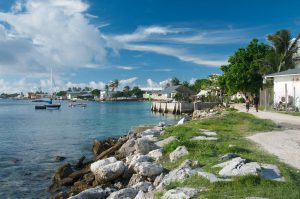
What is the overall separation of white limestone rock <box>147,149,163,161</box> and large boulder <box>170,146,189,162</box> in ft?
2.49

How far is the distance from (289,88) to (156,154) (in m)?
26.0

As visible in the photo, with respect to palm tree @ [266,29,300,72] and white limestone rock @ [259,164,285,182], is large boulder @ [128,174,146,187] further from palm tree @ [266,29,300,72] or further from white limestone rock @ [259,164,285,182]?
palm tree @ [266,29,300,72]

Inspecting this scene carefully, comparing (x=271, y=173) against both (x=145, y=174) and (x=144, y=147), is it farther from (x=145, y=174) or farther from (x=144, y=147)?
(x=144, y=147)


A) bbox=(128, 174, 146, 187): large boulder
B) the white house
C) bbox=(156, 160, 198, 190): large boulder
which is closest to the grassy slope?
bbox=(156, 160, 198, 190): large boulder

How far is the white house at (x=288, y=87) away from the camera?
35781 mm

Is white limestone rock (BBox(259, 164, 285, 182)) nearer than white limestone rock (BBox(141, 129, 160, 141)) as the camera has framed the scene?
Yes

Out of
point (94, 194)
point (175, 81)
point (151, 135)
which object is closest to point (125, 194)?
point (94, 194)

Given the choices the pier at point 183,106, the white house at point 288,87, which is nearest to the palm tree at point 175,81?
the pier at point 183,106

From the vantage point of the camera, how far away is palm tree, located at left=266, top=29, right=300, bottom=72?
5228 cm

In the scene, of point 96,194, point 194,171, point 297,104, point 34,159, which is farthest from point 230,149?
point 297,104

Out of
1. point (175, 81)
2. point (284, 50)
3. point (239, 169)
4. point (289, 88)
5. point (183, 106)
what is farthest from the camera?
point (175, 81)

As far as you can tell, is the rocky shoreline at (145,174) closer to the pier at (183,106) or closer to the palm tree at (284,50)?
the palm tree at (284,50)

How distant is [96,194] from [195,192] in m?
4.07

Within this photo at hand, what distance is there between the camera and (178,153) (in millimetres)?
13922
